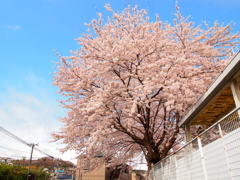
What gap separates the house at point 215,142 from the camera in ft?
10.8

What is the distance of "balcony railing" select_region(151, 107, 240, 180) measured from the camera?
3.19 metres

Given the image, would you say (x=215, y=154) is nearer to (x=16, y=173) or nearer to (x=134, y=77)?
(x=134, y=77)

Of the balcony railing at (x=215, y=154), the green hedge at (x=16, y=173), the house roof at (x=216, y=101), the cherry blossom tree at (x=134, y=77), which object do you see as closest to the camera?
the balcony railing at (x=215, y=154)

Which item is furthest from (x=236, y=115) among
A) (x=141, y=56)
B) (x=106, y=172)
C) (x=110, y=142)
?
(x=106, y=172)

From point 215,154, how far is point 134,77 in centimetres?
516

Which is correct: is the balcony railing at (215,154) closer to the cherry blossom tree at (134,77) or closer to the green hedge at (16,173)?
the cherry blossom tree at (134,77)

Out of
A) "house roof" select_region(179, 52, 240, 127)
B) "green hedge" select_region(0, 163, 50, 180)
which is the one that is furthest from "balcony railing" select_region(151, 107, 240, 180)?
"green hedge" select_region(0, 163, 50, 180)

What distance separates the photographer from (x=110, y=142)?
446 inches

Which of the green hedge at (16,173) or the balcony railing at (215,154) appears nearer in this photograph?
the balcony railing at (215,154)

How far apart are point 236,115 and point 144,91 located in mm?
4094

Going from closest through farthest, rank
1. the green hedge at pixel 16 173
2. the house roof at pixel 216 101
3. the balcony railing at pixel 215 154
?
the balcony railing at pixel 215 154
the house roof at pixel 216 101
the green hedge at pixel 16 173

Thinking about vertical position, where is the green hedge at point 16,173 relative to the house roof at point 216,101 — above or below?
below

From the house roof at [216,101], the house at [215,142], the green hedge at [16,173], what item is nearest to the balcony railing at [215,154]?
the house at [215,142]

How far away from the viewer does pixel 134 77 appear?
8.53 metres
